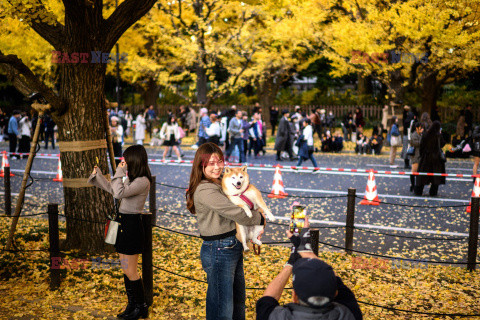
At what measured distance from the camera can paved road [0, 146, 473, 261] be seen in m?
8.05

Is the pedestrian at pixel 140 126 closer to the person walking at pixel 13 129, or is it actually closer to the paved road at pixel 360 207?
the person walking at pixel 13 129

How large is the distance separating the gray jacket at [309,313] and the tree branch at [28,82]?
472 cm

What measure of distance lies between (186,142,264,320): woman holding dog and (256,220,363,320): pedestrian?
0.97 metres

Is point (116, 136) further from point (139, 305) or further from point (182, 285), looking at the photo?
point (139, 305)

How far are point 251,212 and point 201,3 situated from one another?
896 inches

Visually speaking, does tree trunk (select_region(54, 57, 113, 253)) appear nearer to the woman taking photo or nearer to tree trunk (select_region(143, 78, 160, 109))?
the woman taking photo

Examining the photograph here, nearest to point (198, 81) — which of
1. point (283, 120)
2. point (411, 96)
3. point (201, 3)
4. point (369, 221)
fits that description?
point (201, 3)

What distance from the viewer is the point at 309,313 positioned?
8.35 feet

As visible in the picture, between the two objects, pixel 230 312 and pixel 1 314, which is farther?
pixel 1 314

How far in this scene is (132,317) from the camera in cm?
505

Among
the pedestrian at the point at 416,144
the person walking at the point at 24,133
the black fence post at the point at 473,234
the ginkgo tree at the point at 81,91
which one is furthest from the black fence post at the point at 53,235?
the person walking at the point at 24,133

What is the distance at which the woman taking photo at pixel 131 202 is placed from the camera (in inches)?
187

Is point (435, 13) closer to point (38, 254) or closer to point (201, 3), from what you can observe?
point (201, 3)

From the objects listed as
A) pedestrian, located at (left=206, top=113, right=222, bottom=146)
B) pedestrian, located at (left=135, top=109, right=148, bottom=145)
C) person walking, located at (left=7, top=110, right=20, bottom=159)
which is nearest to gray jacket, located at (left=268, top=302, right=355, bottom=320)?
pedestrian, located at (left=206, top=113, right=222, bottom=146)
